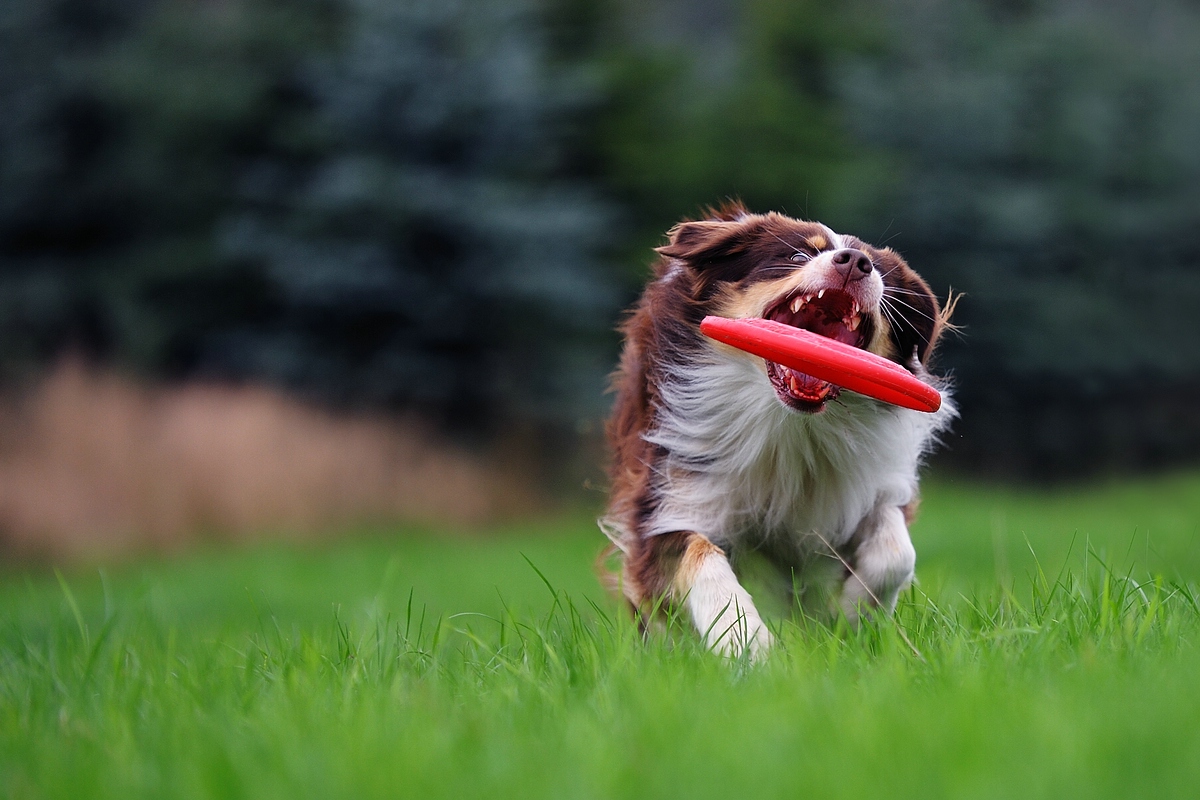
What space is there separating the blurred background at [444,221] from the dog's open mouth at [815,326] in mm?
8378

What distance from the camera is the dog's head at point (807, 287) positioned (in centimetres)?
371

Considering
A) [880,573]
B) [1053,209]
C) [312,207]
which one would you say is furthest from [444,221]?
[880,573]

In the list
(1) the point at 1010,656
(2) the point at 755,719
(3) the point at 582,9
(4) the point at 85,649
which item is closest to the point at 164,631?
(4) the point at 85,649

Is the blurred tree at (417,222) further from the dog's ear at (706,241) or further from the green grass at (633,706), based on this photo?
the green grass at (633,706)

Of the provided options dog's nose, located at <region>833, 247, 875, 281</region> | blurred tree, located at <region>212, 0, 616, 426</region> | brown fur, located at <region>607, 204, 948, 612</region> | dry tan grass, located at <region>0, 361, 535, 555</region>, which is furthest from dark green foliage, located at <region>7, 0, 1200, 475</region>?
dog's nose, located at <region>833, 247, 875, 281</region>

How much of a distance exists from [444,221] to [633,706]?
Result: 11.9m

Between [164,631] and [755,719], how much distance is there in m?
2.81

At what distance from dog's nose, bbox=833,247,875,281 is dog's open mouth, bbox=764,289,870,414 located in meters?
0.09

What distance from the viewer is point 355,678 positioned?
117 inches

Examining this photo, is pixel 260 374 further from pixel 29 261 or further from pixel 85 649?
pixel 85 649

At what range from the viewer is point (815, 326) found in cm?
395

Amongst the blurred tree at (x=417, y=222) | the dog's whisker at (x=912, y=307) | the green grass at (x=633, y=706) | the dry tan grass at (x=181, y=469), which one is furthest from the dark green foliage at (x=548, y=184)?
the green grass at (x=633, y=706)

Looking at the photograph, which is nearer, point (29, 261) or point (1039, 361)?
point (29, 261)

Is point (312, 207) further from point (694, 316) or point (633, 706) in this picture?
point (633, 706)
